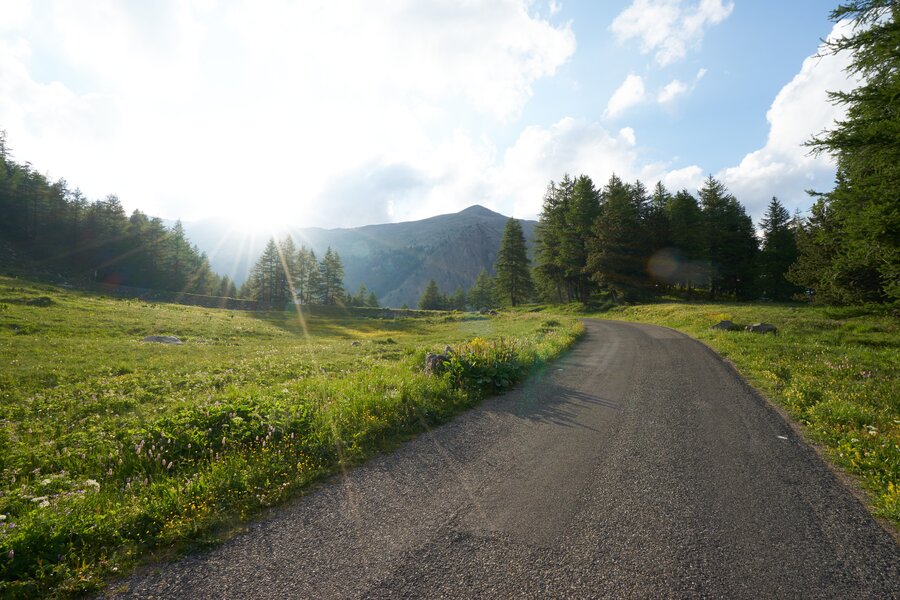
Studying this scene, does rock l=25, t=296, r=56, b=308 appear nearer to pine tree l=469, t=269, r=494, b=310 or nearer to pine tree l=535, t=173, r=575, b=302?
pine tree l=535, t=173, r=575, b=302

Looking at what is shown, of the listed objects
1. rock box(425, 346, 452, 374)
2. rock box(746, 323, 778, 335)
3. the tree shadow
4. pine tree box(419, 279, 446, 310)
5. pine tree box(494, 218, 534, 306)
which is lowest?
the tree shadow

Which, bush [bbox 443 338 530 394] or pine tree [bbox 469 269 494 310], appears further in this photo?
pine tree [bbox 469 269 494 310]

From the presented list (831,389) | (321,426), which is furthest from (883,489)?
(321,426)

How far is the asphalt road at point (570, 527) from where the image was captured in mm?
3340

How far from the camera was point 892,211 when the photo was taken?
11422 mm

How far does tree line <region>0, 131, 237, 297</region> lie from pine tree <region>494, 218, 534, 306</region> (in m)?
70.7

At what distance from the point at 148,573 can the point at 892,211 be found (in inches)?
763

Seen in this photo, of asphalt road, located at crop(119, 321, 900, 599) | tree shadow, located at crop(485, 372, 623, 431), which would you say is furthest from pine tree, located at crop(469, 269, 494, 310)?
asphalt road, located at crop(119, 321, 900, 599)

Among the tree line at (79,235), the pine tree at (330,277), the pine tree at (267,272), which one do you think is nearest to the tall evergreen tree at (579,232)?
the pine tree at (330,277)

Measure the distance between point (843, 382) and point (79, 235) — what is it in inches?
4254

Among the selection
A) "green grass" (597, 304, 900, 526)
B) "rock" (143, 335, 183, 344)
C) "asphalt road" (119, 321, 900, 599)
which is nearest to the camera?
"asphalt road" (119, 321, 900, 599)

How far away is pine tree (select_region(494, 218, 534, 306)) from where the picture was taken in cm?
6362

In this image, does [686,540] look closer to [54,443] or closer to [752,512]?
[752,512]

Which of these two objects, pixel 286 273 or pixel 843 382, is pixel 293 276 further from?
pixel 843 382
